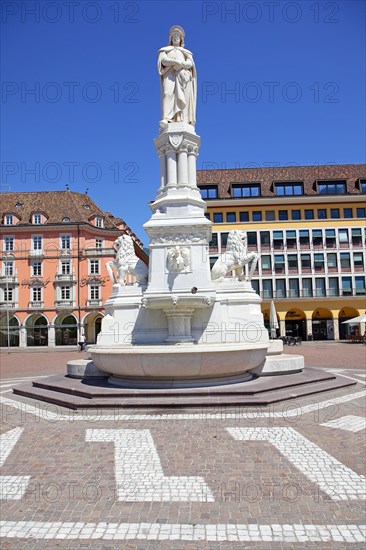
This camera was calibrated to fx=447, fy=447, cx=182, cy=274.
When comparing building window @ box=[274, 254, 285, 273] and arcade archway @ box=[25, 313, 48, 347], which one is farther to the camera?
building window @ box=[274, 254, 285, 273]

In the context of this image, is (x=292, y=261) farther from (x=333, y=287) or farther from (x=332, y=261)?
(x=333, y=287)

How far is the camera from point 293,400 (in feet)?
33.1

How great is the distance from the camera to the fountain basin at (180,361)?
33.1 ft

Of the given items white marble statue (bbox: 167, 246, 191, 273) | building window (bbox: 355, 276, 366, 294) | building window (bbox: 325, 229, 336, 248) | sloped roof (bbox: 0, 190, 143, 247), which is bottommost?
white marble statue (bbox: 167, 246, 191, 273)

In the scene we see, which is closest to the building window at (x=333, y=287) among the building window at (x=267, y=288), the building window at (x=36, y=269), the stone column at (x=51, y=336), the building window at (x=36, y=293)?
the building window at (x=267, y=288)

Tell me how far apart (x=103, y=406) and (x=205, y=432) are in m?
2.73

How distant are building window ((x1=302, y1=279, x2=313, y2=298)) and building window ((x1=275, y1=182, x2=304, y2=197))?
34.6 feet

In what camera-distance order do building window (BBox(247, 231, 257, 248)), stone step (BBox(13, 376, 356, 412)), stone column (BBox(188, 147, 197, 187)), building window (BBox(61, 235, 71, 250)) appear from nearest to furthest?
stone step (BBox(13, 376, 356, 412))
stone column (BBox(188, 147, 197, 187))
building window (BBox(61, 235, 71, 250))
building window (BBox(247, 231, 257, 248))

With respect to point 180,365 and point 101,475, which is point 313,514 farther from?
point 180,365

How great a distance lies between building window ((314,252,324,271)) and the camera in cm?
5084

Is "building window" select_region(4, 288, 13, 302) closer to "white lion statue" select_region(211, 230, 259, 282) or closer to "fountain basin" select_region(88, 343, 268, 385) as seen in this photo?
"white lion statue" select_region(211, 230, 259, 282)

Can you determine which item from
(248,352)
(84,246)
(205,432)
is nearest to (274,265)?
(84,246)

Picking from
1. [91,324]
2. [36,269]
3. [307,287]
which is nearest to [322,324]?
[307,287]

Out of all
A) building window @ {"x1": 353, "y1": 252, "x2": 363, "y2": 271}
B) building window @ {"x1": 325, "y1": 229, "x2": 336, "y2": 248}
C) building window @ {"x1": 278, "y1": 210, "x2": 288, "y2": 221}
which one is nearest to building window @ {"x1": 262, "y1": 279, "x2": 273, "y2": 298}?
building window @ {"x1": 278, "y1": 210, "x2": 288, "y2": 221}
